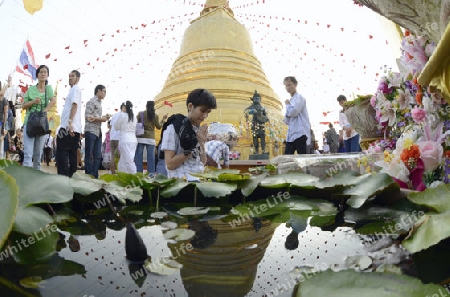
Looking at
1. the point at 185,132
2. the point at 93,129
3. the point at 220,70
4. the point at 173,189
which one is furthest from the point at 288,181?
the point at 220,70

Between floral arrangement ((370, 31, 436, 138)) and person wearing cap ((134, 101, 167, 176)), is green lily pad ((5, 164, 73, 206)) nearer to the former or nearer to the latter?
floral arrangement ((370, 31, 436, 138))

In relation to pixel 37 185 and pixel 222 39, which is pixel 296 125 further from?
pixel 222 39

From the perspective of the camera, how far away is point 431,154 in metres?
1.31

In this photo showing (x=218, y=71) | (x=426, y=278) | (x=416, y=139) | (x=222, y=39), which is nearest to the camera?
(x=426, y=278)

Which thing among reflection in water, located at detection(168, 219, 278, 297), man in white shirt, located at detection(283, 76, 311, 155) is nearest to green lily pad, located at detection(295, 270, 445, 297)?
reflection in water, located at detection(168, 219, 278, 297)

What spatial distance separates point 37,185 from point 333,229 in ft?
2.72

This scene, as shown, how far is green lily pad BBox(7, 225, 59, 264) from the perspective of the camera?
0.70 meters

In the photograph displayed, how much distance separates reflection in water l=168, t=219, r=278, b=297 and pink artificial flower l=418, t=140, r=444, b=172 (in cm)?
72

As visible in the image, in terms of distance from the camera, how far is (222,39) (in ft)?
43.6

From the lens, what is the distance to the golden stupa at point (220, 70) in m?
11.8

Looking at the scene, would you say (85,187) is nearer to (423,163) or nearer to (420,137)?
(423,163)

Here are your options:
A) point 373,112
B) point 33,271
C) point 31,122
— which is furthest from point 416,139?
point 31,122

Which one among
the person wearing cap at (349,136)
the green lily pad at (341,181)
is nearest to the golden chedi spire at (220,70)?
the person wearing cap at (349,136)

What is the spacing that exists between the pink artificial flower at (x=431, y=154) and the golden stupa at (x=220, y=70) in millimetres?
9348
